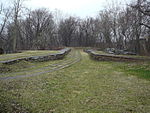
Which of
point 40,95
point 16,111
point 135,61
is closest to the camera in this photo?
point 16,111

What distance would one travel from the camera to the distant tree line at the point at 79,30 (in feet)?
55.4

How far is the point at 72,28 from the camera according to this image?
45781 millimetres

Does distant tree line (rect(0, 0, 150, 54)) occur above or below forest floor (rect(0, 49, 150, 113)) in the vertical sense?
above

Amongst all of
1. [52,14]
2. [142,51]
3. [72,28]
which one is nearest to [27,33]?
[52,14]

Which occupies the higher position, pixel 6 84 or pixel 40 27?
pixel 40 27

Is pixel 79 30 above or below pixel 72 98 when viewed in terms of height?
above

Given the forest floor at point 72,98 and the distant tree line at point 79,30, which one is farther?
the distant tree line at point 79,30

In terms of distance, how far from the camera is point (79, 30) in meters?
48.1

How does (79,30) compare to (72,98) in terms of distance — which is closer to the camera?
(72,98)

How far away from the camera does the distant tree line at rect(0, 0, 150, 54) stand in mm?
16891

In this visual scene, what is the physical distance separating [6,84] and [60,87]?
1.91 meters

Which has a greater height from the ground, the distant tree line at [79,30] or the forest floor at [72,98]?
the distant tree line at [79,30]

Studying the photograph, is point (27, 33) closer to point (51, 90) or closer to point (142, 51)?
point (142, 51)

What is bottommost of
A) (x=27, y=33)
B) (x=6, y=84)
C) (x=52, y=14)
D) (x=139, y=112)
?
(x=139, y=112)
